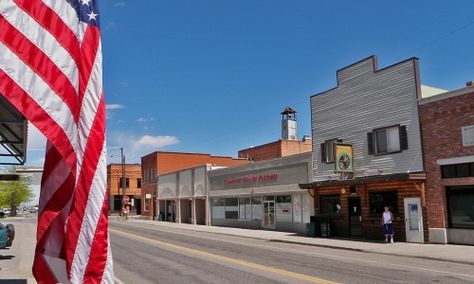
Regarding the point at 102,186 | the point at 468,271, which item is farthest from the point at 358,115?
the point at 102,186

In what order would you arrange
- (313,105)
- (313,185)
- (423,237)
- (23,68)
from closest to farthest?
(23,68) < (423,237) < (313,185) < (313,105)

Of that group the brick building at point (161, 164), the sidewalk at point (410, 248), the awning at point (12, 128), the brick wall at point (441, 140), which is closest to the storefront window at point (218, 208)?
the brick building at point (161, 164)

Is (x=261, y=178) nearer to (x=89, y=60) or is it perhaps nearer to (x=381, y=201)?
(x=381, y=201)

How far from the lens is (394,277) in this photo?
13.5 m

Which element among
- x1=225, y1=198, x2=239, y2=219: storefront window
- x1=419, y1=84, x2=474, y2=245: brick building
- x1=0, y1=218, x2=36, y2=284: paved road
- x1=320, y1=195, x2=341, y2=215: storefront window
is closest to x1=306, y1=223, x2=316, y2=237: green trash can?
x1=320, y1=195, x2=341, y2=215: storefront window

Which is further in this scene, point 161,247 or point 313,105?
point 313,105

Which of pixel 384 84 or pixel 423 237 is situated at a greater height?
pixel 384 84

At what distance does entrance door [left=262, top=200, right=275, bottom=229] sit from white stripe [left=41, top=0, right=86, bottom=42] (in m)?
34.6

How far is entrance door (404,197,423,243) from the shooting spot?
24219 mm

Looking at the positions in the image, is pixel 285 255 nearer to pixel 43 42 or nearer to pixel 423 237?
pixel 423 237

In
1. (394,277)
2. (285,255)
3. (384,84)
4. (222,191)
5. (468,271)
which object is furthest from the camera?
(222,191)

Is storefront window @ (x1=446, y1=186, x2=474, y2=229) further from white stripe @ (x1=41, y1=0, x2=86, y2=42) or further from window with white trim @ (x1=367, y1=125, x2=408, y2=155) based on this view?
white stripe @ (x1=41, y1=0, x2=86, y2=42)

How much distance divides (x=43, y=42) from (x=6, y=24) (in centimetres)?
22

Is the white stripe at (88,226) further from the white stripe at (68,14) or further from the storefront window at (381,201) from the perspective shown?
the storefront window at (381,201)
